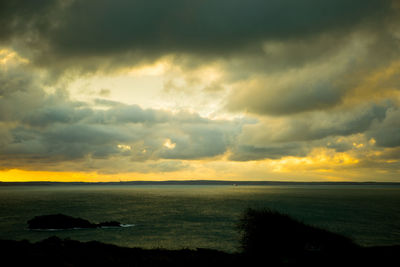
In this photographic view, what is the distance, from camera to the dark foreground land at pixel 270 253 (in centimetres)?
1599

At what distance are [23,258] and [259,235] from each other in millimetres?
16104

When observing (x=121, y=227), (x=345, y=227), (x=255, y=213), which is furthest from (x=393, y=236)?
(x=121, y=227)

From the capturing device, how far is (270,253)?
18500 millimetres

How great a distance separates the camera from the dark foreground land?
52.5 ft

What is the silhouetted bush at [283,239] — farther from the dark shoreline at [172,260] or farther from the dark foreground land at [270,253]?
the dark shoreline at [172,260]

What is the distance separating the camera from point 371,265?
14.7 metres

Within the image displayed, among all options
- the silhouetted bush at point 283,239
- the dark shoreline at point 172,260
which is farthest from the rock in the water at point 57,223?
the silhouetted bush at point 283,239

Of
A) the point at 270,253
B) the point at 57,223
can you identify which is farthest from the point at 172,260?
the point at 57,223

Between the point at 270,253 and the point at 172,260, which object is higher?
the point at 270,253

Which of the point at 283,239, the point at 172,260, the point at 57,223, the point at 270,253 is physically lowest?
the point at 57,223

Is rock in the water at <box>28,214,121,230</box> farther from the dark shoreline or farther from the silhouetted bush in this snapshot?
the silhouetted bush

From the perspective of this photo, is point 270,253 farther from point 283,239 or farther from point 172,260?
point 172,260

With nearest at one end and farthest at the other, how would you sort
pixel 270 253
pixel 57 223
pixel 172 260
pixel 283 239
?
pixel 270 253 → pixel 283 239 → pixel 172 260 → pixel 57 223

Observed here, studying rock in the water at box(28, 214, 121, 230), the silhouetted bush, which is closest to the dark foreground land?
the silhouetted bush
